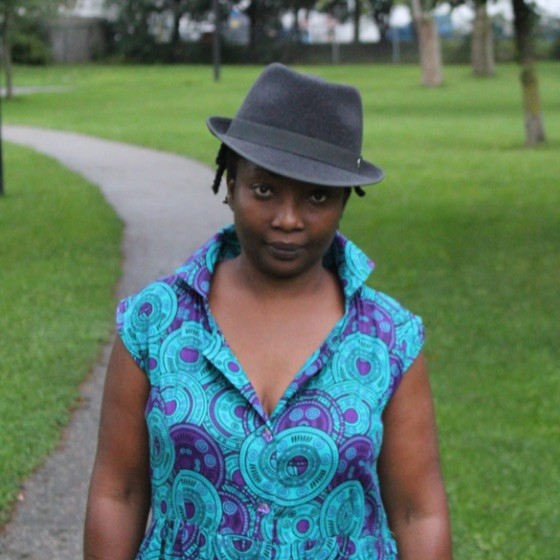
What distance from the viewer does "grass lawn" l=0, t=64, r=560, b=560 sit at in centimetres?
546

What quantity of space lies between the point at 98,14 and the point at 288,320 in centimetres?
6236

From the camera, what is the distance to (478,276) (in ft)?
33.3

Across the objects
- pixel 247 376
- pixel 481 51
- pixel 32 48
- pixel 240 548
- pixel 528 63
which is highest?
pixel 247 376

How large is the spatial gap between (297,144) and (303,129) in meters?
0.03

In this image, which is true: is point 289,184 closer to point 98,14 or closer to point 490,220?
point 490,220

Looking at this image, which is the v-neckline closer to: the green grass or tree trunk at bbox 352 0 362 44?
the green grass

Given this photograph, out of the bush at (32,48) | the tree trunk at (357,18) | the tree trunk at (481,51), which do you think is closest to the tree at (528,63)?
the tree trunk at (481,51)

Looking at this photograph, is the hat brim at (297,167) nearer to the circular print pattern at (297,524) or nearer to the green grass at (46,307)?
the circular print pattern at (297,524)

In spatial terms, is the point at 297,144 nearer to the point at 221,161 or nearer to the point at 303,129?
the point at 303,129

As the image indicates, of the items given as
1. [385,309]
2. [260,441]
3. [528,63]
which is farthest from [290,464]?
[528,63]

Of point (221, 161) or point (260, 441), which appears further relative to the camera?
point (221, 161)

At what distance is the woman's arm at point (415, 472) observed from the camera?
95.2 inches

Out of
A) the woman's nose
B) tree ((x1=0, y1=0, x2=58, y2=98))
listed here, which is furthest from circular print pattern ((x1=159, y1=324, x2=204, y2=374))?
tree ((x1=0, y1=0, x2=58, y2=98))

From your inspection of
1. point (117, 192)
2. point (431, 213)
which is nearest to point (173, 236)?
point (431, 213)
